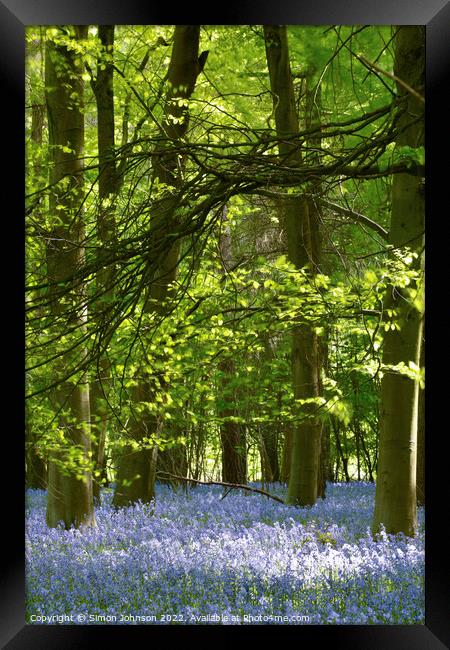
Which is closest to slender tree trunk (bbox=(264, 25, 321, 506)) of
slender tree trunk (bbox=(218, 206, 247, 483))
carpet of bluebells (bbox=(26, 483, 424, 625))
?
slender tree trunk (bbox=(218, 206, 247, 483))

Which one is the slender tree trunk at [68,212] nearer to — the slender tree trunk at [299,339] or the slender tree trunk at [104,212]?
the slender tree trunk at [104,212]

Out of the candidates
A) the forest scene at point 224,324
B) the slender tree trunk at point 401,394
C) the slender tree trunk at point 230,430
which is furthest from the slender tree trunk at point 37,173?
the slender tree trunk at point 401,394

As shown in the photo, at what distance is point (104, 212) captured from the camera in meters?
4.16

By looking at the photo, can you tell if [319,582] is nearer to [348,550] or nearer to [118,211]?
[348,550]

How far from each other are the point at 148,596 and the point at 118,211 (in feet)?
8.01

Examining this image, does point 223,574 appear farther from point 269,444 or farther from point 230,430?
point 230,430

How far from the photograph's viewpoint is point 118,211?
178 inches

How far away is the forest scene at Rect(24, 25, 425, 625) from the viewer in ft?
11.8
